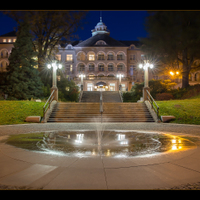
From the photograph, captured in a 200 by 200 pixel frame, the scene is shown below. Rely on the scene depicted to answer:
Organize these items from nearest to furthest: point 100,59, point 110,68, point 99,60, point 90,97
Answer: point 90,97 → point 99,60 → point 100,59 → point 110,68

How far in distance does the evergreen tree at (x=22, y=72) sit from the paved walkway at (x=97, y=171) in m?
22.7

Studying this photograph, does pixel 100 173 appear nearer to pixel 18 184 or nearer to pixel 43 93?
pixel 18 184

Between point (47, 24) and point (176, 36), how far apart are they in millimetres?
21918

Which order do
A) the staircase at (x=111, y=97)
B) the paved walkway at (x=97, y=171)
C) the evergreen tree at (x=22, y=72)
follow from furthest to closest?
the staircase at (x=111, y=97), the evergreen tree at (x=22, y=72), the paved walkway at (x=97, y=171)

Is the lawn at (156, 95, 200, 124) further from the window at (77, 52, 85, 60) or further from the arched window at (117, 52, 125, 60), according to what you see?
the window at (77, 52, 85, 60)

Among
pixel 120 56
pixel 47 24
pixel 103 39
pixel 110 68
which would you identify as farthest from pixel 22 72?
pixel 103 39

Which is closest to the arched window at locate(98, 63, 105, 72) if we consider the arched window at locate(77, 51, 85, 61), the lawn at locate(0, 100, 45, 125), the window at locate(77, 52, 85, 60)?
the arched window at locate(77, 51, 85, 61)

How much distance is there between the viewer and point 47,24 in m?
32.7

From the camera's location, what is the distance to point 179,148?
607 cm

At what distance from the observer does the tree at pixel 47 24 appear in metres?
30.9

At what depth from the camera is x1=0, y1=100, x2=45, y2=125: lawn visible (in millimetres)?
16045

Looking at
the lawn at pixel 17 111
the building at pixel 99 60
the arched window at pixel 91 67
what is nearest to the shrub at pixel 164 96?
the lawn at pixel 17 111

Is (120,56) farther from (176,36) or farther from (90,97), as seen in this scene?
(90,97)

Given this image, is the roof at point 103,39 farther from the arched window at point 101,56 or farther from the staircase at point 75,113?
the staircase at point 75,113
